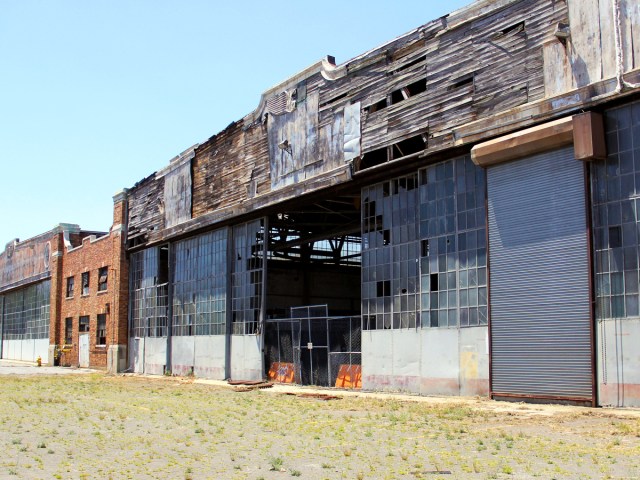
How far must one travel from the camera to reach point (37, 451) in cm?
1191

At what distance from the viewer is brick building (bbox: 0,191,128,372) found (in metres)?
43.5

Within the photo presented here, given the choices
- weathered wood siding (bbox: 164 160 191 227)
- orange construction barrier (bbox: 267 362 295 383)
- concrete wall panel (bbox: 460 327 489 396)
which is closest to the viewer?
concrete wall panel (bbox: 460 327 489 396)

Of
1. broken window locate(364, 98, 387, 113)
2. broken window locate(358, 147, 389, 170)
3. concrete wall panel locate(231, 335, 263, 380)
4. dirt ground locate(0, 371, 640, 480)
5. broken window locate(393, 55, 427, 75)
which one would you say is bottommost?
dirt ground locate(0, 371, 640, 480)

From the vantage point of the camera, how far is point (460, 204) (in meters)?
21.5

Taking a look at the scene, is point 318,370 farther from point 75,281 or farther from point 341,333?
point 75,281

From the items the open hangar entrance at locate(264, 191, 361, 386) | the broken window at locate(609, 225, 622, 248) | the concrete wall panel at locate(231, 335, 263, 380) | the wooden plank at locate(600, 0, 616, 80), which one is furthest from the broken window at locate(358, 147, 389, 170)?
the concrete wall panel at locate(231, 335, 263, 380)

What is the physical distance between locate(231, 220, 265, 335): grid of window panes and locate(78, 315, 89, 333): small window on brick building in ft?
61.8

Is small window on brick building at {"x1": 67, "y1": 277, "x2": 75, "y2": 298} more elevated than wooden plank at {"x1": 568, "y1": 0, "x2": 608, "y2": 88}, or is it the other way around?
wooden plank at {"x1": 568, "y1": 0, "x2": 608, "y2": 88}

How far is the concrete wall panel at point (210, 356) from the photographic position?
33438 mm

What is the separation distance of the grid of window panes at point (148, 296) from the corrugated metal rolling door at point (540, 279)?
2336 centimetres

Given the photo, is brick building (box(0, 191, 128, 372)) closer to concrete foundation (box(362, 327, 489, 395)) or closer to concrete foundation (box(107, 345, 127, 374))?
concrete foundation (box(107, 345, 127, 374))

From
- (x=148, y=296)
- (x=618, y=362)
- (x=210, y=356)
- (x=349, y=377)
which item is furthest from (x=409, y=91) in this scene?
(x=148, y=296)

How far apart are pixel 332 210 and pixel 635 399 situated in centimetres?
1779

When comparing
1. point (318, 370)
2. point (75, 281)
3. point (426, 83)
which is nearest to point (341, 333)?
point (318, 370)
